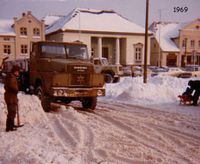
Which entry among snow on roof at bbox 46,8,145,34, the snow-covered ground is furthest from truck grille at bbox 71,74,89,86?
snow on roof at bbox 46,8,145,34

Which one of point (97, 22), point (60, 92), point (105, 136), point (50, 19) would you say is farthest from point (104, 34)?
point (105, 136)

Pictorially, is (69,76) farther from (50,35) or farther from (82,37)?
(50,35)

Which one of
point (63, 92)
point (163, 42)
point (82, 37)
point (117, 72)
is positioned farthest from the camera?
point (163, 42)

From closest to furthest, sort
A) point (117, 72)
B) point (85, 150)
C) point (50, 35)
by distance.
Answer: point (85, 150) < point (117, 72) < point (50, 35)

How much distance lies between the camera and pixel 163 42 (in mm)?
54875

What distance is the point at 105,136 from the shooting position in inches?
313

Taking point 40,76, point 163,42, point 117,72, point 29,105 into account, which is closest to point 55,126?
point 29,105

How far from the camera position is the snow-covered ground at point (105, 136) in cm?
621

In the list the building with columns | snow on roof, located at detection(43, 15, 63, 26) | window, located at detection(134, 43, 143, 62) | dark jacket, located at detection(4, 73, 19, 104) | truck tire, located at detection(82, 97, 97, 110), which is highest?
snow on roof, located at detection(43, 15, 63, 26)

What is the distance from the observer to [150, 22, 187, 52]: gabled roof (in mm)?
53744

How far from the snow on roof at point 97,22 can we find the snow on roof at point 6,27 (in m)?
5.78

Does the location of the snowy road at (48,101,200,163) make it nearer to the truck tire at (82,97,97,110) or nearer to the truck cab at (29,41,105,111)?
the truck tire at (82,97,97,110)

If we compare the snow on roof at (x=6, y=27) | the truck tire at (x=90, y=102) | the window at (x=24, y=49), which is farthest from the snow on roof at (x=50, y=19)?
the truck tire at (x=90, y=102)

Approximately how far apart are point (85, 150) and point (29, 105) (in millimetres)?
3816
